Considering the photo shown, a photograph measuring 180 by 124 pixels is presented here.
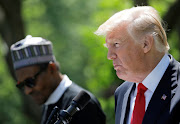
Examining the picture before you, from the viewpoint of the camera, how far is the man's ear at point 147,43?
317 centimetres

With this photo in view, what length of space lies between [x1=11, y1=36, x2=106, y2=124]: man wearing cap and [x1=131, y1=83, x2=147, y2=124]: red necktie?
1194 millimetres

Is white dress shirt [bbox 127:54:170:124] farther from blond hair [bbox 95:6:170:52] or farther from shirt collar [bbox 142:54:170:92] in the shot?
blond hair [bbox 95:6:170:52]

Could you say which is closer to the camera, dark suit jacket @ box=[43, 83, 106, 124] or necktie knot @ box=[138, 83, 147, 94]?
necktie knot @ box=[138, 83, 147, 94]

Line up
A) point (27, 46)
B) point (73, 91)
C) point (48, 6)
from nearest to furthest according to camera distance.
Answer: point (73, 91), point (27, 46), point (48, 6)

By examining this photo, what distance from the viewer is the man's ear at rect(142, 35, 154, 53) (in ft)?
10.4

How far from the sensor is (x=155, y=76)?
10.4 feet

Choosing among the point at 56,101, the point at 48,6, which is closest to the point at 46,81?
the point at 56,101

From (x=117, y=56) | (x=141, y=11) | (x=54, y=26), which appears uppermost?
(x=141, y=11)

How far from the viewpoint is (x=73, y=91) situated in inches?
180

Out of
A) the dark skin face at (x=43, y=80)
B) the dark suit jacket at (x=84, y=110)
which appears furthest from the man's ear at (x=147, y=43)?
the dark skin face at (x=43, y=80)

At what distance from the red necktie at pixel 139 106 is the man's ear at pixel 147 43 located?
323 mm

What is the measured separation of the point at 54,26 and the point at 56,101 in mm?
17725

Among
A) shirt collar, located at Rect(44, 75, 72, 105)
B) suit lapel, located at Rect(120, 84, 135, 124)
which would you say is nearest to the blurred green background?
shirt collar, located at Rect(44, 75, 72, 105)

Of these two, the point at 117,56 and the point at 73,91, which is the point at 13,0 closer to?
the point at 73,91
